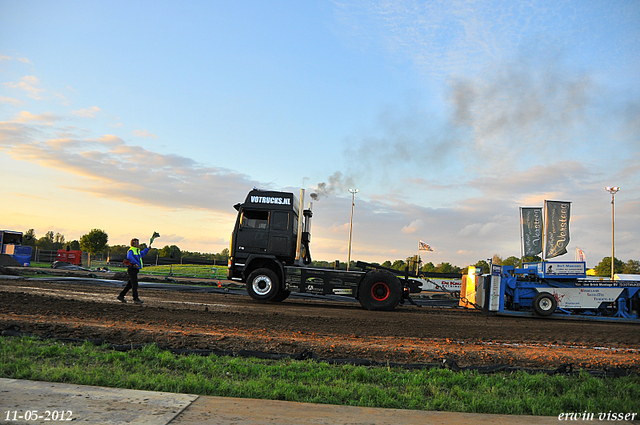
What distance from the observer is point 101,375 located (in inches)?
195

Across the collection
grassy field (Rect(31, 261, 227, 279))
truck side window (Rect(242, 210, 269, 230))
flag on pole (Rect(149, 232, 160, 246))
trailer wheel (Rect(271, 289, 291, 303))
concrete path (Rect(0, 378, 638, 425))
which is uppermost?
truck side window (Rect(242, 210, 269, 230))

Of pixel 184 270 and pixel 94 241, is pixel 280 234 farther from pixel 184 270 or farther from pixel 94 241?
pixel 94 241

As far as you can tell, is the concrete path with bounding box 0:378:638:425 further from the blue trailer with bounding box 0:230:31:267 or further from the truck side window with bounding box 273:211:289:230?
the blue trailer with bounding box 0:230:31:267

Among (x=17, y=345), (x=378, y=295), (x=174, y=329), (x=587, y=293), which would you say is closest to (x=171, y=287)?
(x=378, y=295)

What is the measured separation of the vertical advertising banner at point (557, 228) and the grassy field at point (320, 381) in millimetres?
18259

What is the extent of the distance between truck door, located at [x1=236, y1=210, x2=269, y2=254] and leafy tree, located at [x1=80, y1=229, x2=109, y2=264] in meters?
71.6

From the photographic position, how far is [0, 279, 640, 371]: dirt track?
712cm

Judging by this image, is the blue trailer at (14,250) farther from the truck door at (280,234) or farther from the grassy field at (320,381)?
the grassy field at (320,381)

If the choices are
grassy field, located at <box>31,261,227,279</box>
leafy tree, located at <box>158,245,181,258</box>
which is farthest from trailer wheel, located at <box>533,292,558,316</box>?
leafy tree, located at <box>158,245,181,258</box>

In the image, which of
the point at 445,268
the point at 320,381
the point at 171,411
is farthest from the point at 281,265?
the point at 445,268

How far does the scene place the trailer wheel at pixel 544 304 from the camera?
51.6 feet

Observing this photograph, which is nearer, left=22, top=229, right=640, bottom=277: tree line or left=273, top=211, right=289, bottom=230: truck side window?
left=273, top=211, right=289, bottom=230: truck side window

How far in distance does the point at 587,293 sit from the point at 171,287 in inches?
669

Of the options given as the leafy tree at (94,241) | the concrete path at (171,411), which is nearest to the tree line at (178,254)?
the leafy tree at (94,241)
